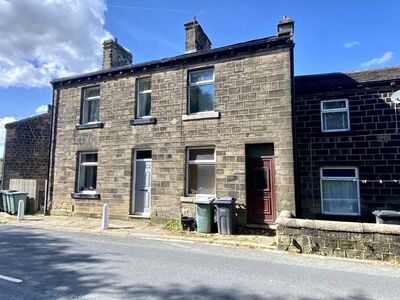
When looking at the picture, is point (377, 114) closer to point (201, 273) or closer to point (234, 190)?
point (234, 190)

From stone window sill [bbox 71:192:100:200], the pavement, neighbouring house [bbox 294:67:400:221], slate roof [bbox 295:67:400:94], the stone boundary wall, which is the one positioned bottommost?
the pavement

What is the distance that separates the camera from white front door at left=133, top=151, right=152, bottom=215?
11891mm

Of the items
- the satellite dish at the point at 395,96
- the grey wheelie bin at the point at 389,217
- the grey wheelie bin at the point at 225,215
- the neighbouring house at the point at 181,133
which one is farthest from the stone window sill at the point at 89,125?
the satellite dish at the point at 395,96

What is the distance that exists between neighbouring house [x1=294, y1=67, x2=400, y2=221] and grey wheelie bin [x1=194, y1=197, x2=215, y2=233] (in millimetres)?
3473

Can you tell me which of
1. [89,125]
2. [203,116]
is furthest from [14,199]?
[203,116]

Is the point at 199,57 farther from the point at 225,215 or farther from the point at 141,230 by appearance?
the point at 141,230

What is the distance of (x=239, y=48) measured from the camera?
10711 millimetres

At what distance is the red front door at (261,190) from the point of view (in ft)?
32.9

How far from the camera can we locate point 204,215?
9.64 m

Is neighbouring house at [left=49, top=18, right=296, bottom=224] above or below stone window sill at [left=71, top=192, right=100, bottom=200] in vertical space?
above

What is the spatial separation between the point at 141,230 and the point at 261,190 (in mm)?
4241

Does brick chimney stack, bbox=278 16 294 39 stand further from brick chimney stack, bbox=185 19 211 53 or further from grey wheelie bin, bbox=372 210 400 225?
grey wheelie bin, bbox=372 210 400 225

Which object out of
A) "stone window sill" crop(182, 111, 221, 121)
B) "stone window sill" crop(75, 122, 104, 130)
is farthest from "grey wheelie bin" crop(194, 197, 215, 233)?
"stone window sill" crop(75, 122, 104, 130)

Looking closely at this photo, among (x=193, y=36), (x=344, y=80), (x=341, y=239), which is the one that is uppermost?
(x=193, y=36)
